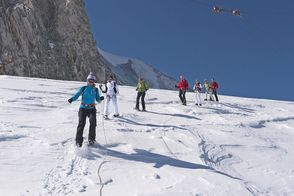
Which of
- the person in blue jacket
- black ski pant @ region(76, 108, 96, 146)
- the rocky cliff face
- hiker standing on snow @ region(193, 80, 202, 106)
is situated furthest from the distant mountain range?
black ski pant @ region(76, 108, 96, 146)

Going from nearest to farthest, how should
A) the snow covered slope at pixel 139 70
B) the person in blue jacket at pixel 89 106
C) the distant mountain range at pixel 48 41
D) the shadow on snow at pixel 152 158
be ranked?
the shadow on snow at pixel 152 158 < the person in blue jacket at pixel 89 106 < the distant mountain range at pixel 48 41 < the snow covered slope at pixel 139 70

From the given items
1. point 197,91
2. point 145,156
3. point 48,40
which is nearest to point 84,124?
point 145,156

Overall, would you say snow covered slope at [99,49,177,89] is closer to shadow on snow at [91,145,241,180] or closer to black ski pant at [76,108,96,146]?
black ski pant at [76,108,96,146]

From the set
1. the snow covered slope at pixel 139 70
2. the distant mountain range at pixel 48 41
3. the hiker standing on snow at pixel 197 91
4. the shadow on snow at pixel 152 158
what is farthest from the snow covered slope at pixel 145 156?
the snow covered slope at pixel 139 70

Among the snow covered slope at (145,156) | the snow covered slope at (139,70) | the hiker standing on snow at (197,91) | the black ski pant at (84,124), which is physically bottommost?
the snow covered slope at (145,156)

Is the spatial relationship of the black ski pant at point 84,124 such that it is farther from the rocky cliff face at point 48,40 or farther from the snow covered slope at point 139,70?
the snow covered slope at point 139,70

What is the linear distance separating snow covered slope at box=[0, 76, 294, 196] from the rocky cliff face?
6686cm

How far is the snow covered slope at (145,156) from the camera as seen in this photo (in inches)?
287

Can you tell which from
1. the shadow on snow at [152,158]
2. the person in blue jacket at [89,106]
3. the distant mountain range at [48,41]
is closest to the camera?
the shadow on snow at [152,158]

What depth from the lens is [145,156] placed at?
369 inches

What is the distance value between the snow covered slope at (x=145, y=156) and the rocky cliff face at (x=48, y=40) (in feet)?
219

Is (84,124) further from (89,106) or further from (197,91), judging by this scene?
(197,91)

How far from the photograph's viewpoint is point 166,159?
921 cm

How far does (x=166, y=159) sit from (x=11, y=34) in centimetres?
8368
